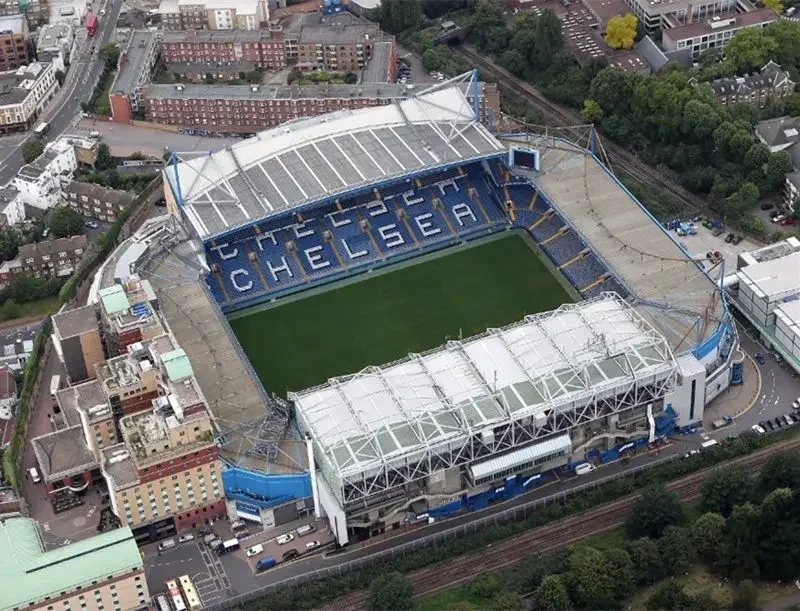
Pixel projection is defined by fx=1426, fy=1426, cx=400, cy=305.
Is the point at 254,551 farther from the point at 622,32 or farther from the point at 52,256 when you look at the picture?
the point at 622,32

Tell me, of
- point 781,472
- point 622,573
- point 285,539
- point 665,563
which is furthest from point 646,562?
point 285,539

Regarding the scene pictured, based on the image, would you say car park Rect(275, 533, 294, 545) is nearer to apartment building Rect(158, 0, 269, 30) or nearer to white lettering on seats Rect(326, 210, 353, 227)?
white lettering on seats Rect(326, 210, 353, 227)

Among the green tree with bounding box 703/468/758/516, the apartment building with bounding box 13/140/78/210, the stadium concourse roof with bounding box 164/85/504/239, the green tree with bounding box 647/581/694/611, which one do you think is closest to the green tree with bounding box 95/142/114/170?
the apartment building with bounding box 13/140/78/210

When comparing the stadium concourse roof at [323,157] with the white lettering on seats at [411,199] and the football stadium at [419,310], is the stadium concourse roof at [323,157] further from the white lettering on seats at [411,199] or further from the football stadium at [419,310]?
the white lettering on seats at [411,199]

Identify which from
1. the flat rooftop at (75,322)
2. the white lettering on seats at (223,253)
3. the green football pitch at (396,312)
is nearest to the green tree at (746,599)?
the green football pitch at (396,312)

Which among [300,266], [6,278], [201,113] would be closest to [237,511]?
[300,266]

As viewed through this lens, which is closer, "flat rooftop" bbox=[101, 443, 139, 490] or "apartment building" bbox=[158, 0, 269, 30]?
"flat rooftop" bbox=[101, 443, 139, 490]

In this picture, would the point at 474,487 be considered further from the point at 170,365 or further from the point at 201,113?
the point at 201,113
